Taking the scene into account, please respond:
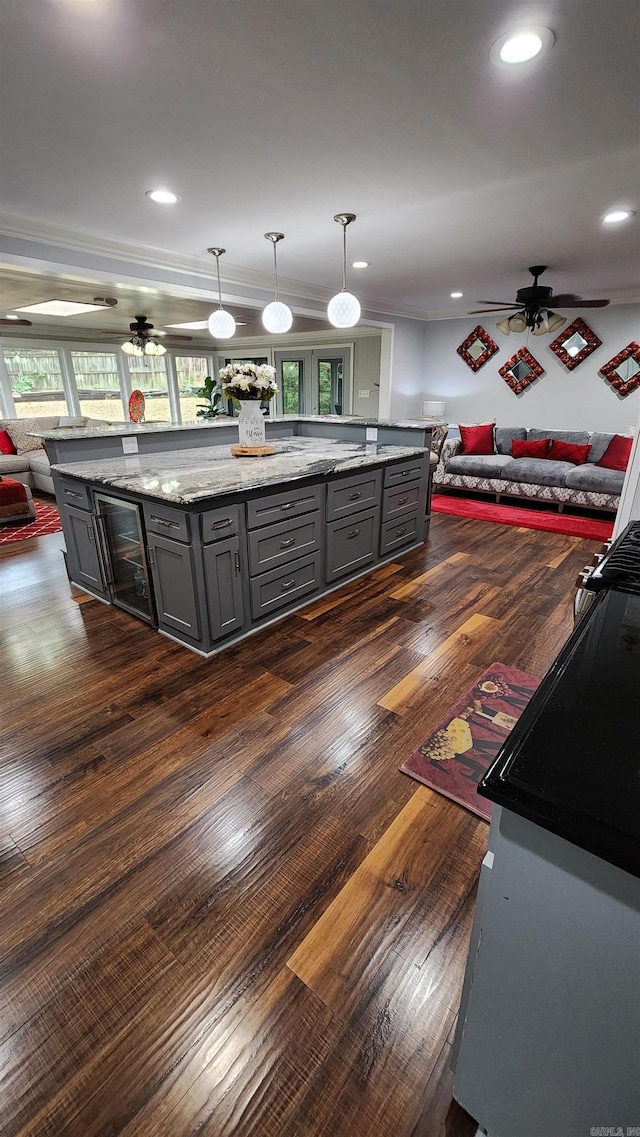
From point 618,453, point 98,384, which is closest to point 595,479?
point 618,453

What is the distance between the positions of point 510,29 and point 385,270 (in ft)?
11.2

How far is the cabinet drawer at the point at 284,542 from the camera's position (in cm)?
275

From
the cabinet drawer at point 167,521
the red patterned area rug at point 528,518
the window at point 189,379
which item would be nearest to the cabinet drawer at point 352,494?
the cabinet drawer at point 167,521

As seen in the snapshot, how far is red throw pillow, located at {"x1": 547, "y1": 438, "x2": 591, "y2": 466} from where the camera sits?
5.82 metres

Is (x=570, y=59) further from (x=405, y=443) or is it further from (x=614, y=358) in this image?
(x=614, y=358)

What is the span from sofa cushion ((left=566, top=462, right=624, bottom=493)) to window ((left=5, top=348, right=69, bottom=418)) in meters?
7.67

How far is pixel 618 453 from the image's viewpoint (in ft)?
18.0

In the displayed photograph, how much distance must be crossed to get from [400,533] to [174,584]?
212 centimetres

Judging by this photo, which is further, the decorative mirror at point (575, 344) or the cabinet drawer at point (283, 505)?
the decorative mirror at point (575, 344)

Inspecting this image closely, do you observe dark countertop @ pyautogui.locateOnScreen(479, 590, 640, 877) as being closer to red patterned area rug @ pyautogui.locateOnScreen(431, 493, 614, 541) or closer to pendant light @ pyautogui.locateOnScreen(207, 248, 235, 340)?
pendant light @ pyautogui.locateOnScreen(207, 248, 235, 340)

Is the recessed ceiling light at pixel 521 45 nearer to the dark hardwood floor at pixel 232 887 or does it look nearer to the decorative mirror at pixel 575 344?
the dark hardwood floor at pixel 232 887

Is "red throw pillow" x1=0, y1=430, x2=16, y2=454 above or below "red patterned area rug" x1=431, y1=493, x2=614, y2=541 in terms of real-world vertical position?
above

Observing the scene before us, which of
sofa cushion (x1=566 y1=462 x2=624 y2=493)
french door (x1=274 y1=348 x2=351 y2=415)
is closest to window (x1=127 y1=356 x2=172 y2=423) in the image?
french door (x1=274 y1=348 x2=351 y2=415)

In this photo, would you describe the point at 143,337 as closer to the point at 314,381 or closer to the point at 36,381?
the point at 36,381
